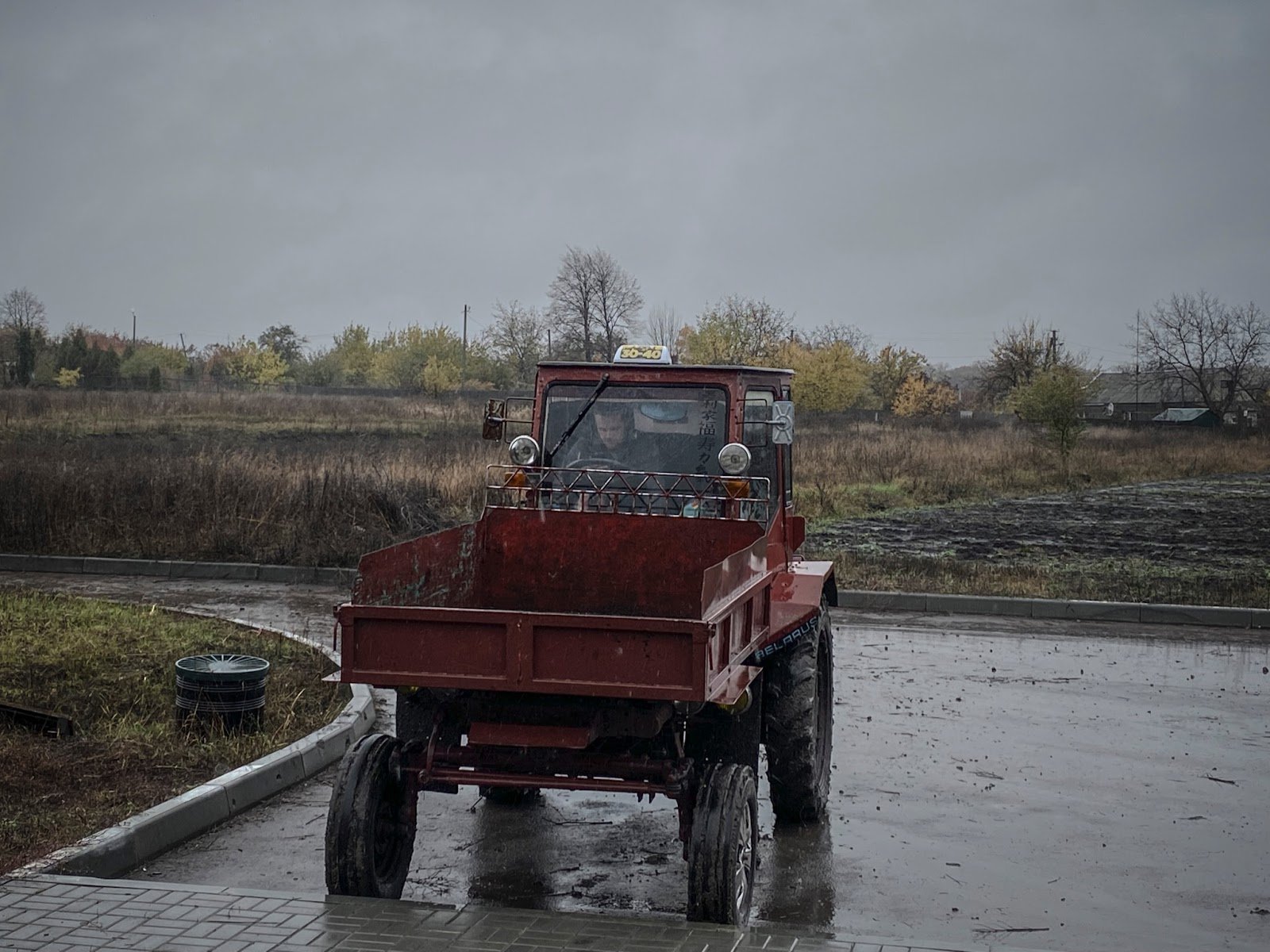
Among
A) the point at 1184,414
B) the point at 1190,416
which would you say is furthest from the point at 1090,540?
the point at 1184,414

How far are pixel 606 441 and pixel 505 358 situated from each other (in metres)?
74.0

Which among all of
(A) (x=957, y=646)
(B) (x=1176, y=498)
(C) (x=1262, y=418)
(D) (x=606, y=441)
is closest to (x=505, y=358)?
(C) (x=1262, y=418)

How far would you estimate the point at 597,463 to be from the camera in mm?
7344

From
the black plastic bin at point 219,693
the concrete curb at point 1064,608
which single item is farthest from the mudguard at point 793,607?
the concrete curb at point 1064,608

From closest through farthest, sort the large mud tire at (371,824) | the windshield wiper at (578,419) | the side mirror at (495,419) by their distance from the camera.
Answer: the large mud tire at (371,824)
the side mirror at (495,419)
the windshield wiper at (578,419)

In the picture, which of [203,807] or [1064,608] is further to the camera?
[1064,608]

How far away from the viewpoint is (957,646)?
43.8 feet

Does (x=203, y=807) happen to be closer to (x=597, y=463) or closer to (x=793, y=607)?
(x=597, y=463)

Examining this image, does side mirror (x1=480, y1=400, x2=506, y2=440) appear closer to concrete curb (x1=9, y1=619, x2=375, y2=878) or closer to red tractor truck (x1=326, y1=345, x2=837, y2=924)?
red tractor truck (x1=326, y1=345, x2=837, y2=924)

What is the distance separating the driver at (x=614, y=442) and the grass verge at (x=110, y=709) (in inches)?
113

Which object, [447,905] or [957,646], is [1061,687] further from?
[447,905]

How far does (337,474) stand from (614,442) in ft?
43.0

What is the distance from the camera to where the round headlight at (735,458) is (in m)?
6.94

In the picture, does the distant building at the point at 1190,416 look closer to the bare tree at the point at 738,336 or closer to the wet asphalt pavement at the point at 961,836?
the bare tree at the point at 738,336
